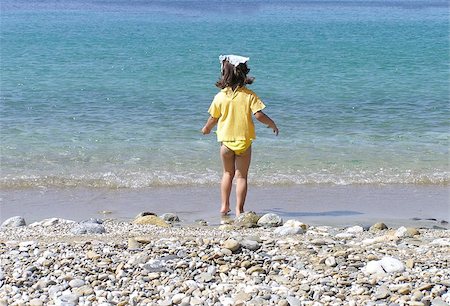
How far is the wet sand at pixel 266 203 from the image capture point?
8.86m

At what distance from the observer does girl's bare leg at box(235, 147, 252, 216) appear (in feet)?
28.0

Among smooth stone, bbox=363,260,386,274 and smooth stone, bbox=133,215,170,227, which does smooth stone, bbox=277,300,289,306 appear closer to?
smooth stone, bbox=363,260,386,274

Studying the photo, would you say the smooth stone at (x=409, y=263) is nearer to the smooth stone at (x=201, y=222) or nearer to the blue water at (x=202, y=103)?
the smooth stone at (x=201, y=222)

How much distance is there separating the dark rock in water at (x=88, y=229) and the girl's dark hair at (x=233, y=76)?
1783 millimetres

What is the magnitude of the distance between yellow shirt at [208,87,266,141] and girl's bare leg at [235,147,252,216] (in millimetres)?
224

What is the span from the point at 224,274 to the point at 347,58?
2065 cm

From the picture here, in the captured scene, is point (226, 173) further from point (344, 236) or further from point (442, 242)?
point (442, 242)

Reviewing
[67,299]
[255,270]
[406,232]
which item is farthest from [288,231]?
[67,299]

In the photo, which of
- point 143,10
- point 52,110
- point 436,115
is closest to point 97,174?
point 52,110

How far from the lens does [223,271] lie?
227 inches

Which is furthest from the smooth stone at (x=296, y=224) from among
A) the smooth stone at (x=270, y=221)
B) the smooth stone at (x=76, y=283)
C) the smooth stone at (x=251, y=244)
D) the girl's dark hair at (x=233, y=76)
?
→ the smooth stone at (x=76, y=283)

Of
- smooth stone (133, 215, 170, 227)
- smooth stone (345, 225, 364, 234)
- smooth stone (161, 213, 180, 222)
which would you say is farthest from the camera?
smooth stone (161, 213, 180, 222)

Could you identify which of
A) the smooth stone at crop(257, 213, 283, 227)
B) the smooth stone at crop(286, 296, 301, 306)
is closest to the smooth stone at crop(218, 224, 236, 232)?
the smooth stone at crop(257, 213, 283, 227)

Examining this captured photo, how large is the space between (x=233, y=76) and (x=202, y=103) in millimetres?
8386
